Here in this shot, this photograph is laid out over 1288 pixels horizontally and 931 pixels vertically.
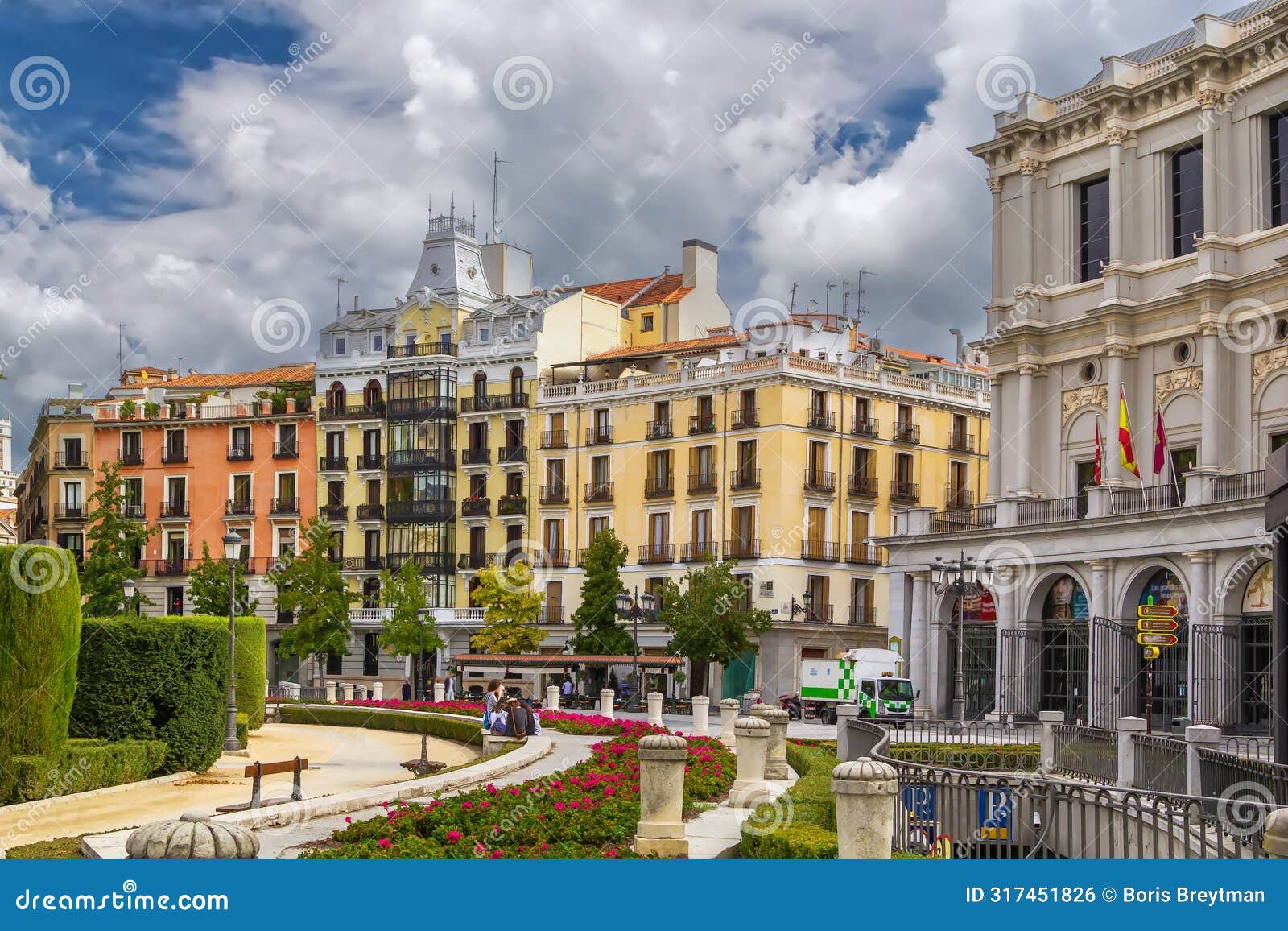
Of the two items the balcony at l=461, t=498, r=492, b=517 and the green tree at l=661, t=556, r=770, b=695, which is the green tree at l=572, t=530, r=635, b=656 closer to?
the green tree at l=661, t=556, r=770, b=695

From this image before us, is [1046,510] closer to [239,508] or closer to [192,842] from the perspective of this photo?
[192,842]

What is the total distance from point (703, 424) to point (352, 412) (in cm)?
1988

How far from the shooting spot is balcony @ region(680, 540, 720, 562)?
66312 mm

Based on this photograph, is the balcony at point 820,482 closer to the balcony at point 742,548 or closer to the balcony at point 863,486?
the balcony at point 863,486

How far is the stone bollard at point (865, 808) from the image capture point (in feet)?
39.8

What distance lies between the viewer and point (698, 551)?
2650 inches

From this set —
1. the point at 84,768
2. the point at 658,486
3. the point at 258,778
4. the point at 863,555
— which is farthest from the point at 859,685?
the point at 258,778

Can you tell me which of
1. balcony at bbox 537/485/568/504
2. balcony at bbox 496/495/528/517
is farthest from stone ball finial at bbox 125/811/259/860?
balcony at bbox 496/495/528/517

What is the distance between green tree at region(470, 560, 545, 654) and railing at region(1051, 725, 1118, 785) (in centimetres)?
4666

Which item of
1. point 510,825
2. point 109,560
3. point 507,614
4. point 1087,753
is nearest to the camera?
point 510,825

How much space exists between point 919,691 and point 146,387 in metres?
53.3

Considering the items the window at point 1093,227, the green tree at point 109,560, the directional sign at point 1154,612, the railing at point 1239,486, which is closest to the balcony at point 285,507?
the green tree at point 109,560

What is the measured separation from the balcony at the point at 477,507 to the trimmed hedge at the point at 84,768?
156 ft

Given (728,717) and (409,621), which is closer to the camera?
(728,717)
